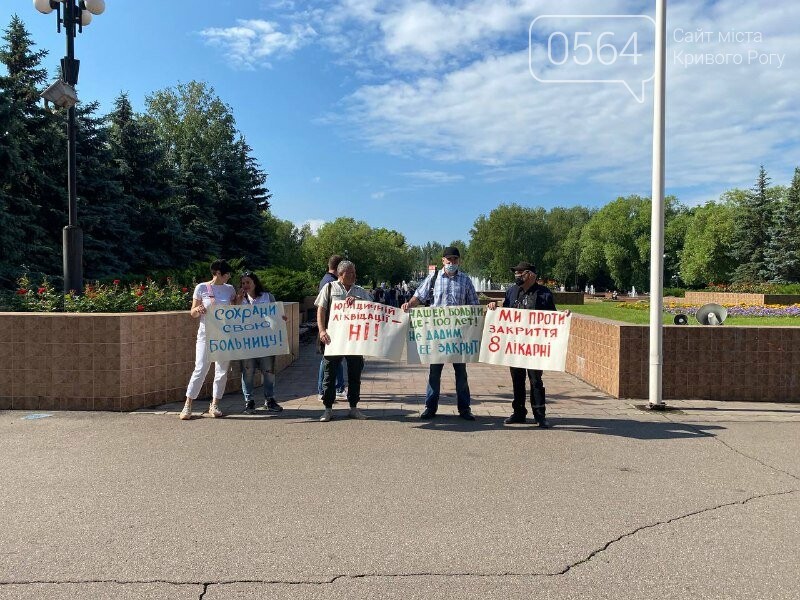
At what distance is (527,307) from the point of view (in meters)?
7.89

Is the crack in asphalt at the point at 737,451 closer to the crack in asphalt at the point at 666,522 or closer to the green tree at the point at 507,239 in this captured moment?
the crack in asphalt at the point at 666,522

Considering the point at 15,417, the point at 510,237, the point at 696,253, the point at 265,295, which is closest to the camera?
the point at 15,417

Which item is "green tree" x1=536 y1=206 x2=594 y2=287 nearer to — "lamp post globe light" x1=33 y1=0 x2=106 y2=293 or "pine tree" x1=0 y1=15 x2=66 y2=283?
"pine tree" x1=0 y1=15 x2=66 y2=283

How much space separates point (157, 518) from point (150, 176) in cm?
3026

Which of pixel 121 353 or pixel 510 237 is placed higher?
pixel 510 237

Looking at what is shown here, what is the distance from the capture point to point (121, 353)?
788 centimetres

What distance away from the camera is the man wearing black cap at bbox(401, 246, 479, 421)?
25.3ft

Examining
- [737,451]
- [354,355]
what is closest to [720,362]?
[737,451]

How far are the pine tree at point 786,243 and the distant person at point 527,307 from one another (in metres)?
48.8

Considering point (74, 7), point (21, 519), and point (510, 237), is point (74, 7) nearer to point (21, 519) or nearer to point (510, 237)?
point (21, 519)

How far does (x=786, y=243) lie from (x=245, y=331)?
171 feet

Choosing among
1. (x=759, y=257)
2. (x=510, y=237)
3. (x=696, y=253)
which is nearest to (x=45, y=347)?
(x=759, y=257)

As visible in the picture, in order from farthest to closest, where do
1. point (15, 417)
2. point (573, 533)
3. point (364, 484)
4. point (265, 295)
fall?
point (265, 295) → point (15, 417) → point (364, 484) → point (573, 533)

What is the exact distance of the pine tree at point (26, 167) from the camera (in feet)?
67.4
